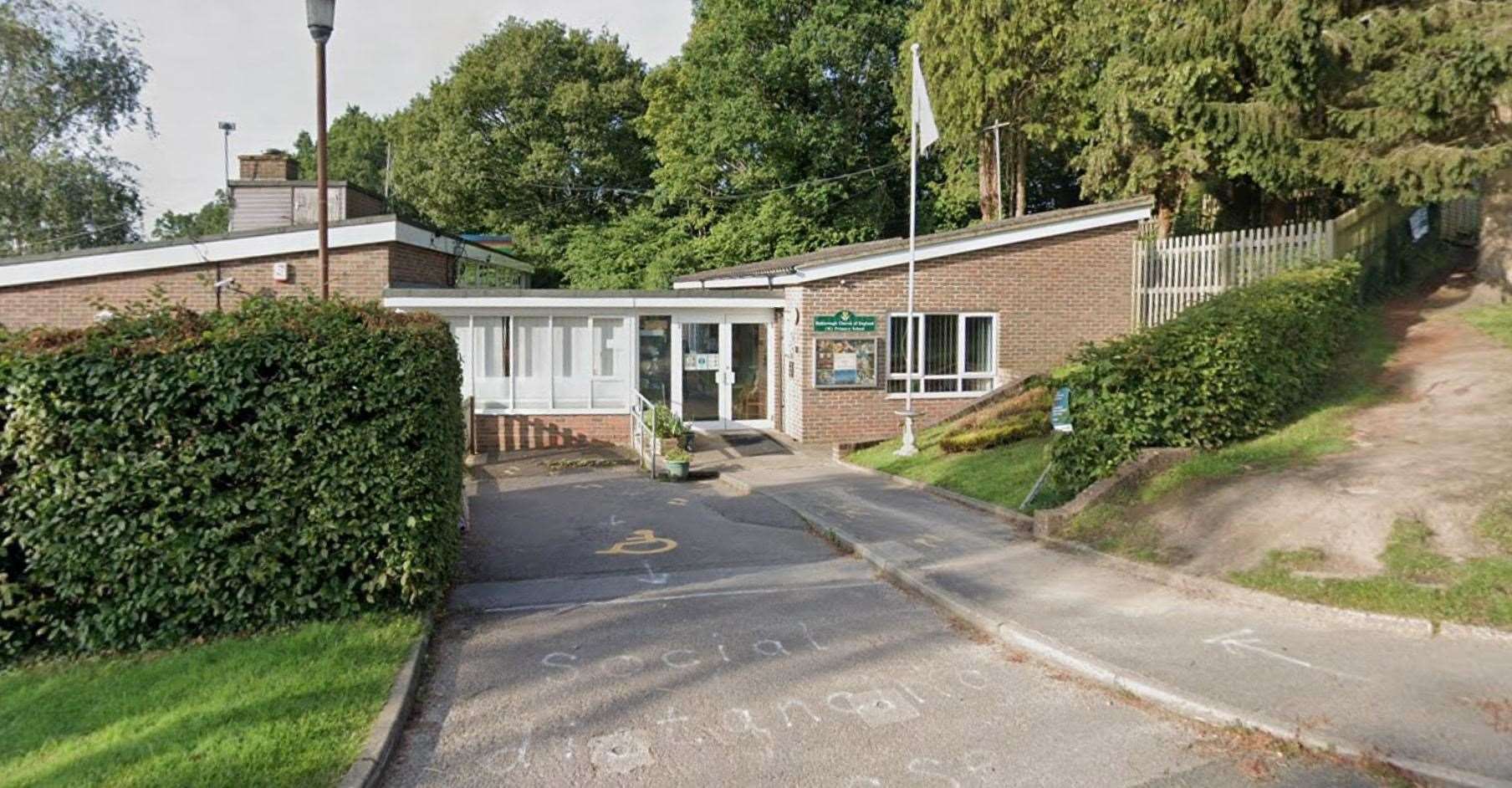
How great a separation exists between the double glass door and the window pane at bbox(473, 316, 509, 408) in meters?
3.49

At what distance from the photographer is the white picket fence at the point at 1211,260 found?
13680mm

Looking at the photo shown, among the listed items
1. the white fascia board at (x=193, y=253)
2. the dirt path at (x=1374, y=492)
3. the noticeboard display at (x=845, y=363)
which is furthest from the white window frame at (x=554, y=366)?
the dirt path at (x=1374, y=492)

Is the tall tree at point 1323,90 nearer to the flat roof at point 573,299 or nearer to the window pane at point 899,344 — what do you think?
the window pane at point 899,344

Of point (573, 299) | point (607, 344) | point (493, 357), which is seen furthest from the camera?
point (607, 344)

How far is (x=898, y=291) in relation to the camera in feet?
55.6

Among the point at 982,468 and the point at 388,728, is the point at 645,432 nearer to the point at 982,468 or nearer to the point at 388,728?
the point at 982,468

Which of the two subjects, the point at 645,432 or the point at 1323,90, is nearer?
the point at 1323,90

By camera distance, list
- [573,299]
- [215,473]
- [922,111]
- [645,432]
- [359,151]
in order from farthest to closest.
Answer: [359,151] < [573,299] < [645,432] < [922,111] < [215,473]

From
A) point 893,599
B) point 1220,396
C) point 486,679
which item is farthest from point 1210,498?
point 486,679

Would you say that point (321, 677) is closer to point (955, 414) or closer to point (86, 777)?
point (86, 777)

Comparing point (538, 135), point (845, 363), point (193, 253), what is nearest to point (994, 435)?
point (845, 363)

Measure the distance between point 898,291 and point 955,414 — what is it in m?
2.51

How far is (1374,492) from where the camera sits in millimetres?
7418

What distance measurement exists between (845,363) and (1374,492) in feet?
32.7
